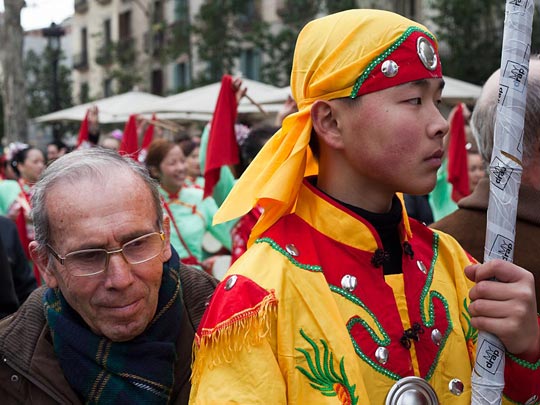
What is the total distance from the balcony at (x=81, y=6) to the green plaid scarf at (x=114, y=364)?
151ft

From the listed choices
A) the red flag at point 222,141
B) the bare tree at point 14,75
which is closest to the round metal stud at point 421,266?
the red flag at point 222,141

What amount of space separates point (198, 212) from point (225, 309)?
18.1ft

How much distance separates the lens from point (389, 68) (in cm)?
214

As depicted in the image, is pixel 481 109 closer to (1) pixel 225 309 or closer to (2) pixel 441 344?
(2) pixel 441 344

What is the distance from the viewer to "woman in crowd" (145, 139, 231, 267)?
7.32 meters

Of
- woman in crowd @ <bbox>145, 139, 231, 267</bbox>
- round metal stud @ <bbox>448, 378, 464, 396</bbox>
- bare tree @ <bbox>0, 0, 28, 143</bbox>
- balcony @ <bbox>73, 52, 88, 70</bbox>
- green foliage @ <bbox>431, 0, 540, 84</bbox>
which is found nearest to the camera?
round metal stud @ <bbox>448, 378, 464, 396</bbox>

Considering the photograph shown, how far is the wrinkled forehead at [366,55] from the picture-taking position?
2.14m

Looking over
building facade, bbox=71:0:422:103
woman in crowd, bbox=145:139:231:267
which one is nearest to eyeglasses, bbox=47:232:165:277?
woman in crowd, bbox=145:139:231:267

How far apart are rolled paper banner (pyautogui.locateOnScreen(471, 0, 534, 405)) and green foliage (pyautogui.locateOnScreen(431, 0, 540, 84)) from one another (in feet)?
59.4

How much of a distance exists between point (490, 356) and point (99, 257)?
1.07m

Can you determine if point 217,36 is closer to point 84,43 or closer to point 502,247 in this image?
point 502,247

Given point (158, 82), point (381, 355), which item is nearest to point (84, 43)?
point (158, 82)

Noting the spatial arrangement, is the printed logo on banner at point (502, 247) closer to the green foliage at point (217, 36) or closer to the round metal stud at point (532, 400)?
the round metal stud at point (532, 400)

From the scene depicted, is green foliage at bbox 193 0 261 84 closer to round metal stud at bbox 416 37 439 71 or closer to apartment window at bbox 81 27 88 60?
round metal stud at bbox 416 37 439 71
